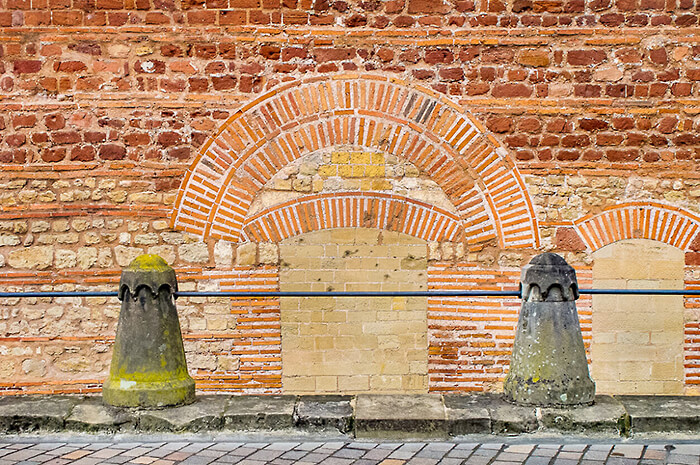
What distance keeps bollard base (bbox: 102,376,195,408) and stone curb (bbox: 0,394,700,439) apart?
48mm

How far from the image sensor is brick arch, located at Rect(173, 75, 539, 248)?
7871 mm

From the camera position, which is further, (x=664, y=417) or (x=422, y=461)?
(x=664, y=417)

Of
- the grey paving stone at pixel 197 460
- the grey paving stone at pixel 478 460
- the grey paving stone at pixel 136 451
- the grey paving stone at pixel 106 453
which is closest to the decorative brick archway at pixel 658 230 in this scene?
the grey paving stone at pixel 478 460

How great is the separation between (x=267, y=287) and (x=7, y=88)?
333 centimetres

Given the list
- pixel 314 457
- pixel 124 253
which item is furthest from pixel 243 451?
pixel 124 253

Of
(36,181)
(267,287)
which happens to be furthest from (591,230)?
(36,181)

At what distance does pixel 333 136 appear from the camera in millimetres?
7930

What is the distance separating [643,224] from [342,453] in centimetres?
495

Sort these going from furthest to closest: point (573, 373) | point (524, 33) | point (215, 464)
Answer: point (524, 33) < point (573, 373) < point (215, 464)

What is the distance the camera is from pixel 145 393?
457cm

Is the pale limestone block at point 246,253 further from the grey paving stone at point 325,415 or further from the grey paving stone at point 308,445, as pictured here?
the grey paving stone at point 308,445

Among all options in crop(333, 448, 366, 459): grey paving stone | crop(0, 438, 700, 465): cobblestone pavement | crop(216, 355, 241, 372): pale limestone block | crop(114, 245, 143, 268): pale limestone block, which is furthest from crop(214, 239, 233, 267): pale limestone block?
crop(333, 448, 366, 459): grey paving stone

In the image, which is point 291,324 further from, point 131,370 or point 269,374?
point 131,370

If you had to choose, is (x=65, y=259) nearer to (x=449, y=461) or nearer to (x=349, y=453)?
(x=349, y=453)
